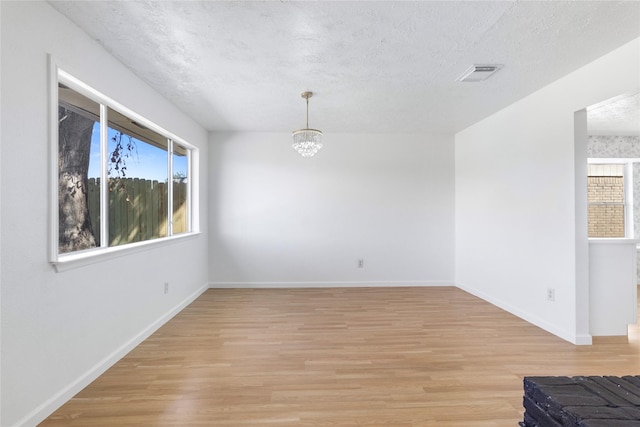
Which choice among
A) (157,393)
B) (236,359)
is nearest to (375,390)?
(236,359)

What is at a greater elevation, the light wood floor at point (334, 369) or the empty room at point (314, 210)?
the empty room at point (314, 210)

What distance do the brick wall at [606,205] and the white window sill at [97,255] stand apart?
6.32 metres

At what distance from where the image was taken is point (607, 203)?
482 centimetres

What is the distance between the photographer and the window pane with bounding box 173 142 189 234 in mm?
3902

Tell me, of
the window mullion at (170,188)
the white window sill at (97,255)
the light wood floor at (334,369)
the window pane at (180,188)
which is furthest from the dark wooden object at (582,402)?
the window pane at (180,188)

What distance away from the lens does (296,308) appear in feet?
12.5

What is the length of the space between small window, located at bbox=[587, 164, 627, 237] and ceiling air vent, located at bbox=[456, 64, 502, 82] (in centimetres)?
352

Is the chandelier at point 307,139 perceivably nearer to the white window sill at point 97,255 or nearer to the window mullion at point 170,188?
the window mullion at point 170,188

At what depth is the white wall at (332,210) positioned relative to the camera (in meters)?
4.86

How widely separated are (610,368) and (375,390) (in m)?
1.91

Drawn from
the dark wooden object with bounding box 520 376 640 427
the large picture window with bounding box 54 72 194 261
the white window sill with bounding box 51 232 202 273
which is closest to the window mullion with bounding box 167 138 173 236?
the large picture window with bounding box 54 72 194 261

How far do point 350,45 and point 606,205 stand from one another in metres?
5.20

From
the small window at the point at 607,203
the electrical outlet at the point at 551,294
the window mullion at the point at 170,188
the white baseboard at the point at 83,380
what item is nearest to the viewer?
the white baseboard at the point at 83,380

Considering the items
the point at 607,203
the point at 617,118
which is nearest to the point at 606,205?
the point at 607,203
